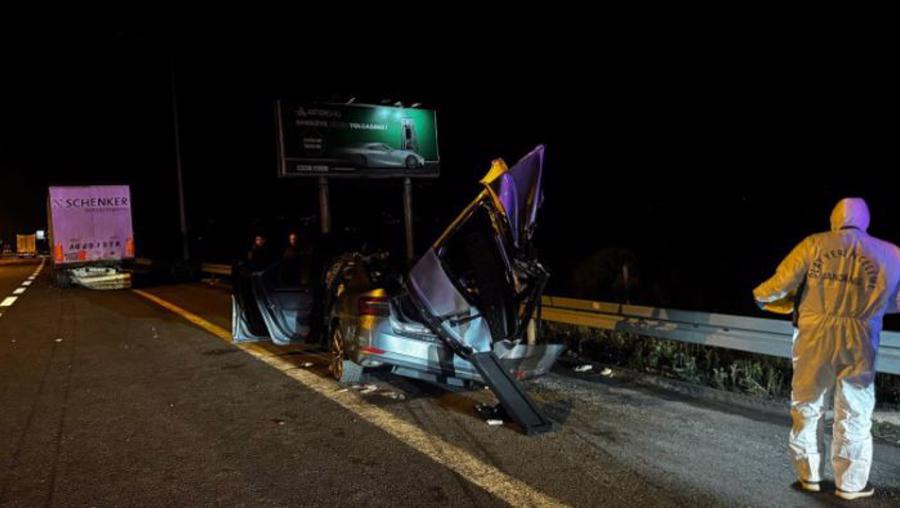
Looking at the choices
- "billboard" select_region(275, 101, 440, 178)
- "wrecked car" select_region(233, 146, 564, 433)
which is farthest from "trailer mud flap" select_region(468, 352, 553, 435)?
"billboard" select_region(275, 101, 440, 178)

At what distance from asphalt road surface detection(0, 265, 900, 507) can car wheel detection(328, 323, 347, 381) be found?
0.17 m

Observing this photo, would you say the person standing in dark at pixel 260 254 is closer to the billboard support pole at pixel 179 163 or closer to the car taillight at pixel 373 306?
the car taillight at pixel 373 306

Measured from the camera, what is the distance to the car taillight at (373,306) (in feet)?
21.0

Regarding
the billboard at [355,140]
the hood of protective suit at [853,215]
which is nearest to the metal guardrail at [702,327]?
the hood of protective suit at [853,215]

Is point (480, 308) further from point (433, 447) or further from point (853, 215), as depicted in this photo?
point (853, 215)

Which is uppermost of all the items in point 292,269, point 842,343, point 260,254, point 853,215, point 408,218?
point 408,218

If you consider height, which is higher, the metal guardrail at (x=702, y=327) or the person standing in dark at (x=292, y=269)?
the person standing in dark at (x=292, y=269)

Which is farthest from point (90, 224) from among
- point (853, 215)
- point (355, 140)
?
point (853, 215)

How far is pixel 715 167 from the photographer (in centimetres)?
3297

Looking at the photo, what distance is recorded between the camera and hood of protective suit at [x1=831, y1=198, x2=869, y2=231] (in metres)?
4.15

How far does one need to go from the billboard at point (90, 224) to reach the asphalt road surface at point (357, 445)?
15.2m

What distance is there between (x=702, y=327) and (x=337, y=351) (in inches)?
142

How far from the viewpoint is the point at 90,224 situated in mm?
22406

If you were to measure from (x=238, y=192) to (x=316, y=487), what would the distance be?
59.0m
